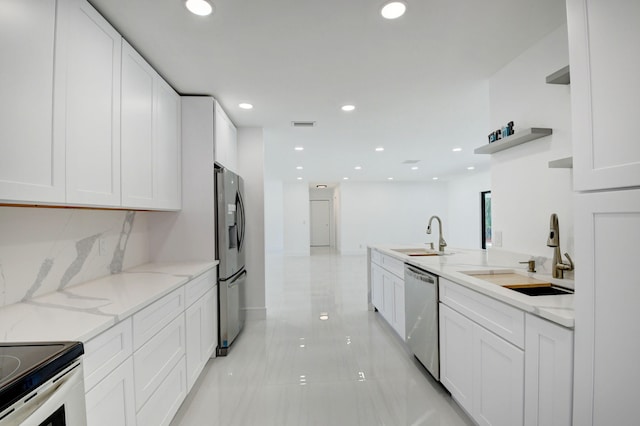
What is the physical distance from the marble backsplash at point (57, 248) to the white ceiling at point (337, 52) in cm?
122

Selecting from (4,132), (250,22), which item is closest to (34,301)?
(4,132)

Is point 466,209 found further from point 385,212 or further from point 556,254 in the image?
point 556,254

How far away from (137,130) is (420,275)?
7.86 ft

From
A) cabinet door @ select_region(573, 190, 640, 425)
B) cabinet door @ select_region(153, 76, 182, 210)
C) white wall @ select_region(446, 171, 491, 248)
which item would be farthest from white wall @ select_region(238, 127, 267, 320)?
white wall @ select_region(446, 171, 491, 248)

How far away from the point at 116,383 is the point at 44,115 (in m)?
1.21

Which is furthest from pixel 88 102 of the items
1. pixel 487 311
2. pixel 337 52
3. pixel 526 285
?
pixel 526 285

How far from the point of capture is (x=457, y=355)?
6.30 feet

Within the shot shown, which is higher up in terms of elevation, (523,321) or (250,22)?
(250,22)

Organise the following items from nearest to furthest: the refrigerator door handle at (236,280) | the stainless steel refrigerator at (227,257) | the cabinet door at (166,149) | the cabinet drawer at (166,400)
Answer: the cabinet drawer at (166,400)
the cabinet door at (166,149)
the stainless steel refrigerator at (227,257)
the refrigerator door handle at (236,280)

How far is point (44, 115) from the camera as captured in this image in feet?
4.20

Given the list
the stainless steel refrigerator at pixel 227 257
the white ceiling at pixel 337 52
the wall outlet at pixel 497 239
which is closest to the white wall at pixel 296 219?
the white ceiling at pixel 337 52

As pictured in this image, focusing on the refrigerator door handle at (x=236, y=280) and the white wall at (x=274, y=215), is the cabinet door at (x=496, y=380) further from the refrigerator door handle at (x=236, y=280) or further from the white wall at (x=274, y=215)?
the white wall at (x=274, y=215)

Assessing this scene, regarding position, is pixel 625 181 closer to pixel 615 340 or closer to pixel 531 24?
pixel 615 340

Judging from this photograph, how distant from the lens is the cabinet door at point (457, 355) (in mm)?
1784
